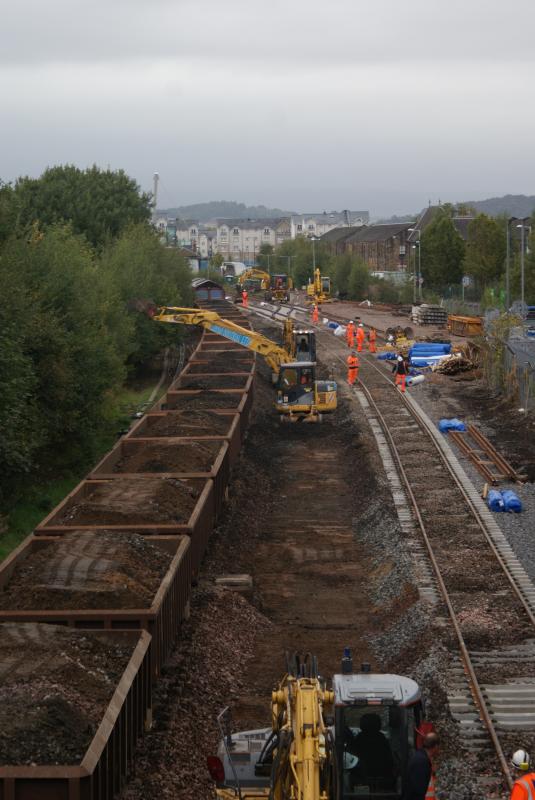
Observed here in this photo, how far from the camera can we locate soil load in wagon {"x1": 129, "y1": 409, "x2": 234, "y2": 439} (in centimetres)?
2478

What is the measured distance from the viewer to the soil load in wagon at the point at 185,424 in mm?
24781

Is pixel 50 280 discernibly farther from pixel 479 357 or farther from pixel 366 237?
pixel 366 237

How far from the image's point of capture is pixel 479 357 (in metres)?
44.5

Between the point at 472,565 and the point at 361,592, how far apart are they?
1.98 meters

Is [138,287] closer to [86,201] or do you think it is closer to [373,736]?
[86,201]

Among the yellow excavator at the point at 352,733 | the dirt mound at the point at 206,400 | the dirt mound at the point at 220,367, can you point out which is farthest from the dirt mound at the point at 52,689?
the dirt mound at the point at 220,367

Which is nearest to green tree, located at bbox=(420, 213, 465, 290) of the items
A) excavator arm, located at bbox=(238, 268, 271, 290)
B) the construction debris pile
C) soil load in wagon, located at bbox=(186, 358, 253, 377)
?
the construction debris pile

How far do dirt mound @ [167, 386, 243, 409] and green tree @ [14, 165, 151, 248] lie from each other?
30699 millimetres

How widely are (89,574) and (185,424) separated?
12211mm

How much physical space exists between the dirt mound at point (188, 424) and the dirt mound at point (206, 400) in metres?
1.78

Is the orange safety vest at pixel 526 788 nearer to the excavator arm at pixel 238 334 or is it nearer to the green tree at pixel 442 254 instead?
the excavator arm at pixel 238 334

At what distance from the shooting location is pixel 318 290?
79.0m

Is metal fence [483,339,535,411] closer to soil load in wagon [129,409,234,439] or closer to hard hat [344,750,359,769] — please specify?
soil load in wagon [129,409,234,439]

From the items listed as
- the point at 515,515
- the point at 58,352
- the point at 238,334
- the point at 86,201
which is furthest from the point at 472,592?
the point at 86,201
